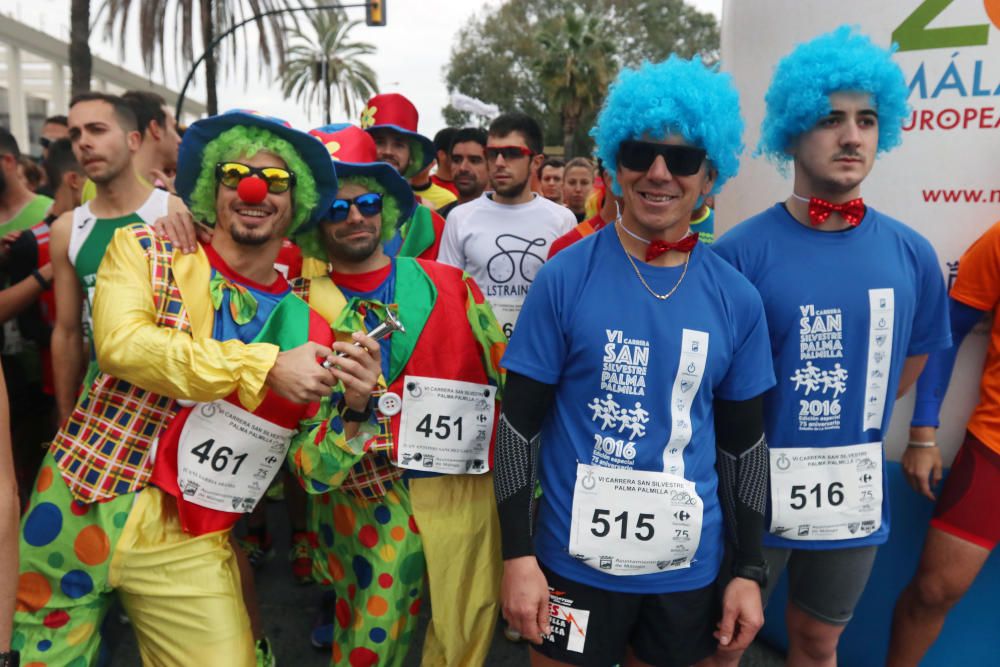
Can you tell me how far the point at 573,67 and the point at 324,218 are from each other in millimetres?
33890

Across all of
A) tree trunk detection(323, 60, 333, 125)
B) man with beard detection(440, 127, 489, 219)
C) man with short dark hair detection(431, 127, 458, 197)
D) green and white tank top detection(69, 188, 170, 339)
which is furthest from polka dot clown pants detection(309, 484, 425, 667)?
tree trunk detection(323, 60, 333, 125)

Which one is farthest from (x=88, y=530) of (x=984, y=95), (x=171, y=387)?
(x=984, y=95)

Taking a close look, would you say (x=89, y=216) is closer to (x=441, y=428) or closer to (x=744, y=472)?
(x=441, y=428)

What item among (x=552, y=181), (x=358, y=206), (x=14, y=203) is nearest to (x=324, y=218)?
(x=358, y=206)

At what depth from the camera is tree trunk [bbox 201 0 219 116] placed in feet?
53.2

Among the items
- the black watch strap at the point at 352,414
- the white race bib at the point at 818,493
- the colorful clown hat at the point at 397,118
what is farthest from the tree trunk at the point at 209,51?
the white race bib at the point at 818,493

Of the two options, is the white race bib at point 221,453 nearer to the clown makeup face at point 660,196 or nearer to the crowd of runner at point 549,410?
the crowd of runner at point 549,410

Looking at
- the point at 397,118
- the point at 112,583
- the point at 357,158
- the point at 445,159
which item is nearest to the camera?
the point at 112,583

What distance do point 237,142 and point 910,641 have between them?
2827mm

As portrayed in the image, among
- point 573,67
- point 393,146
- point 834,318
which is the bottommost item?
point 834,318

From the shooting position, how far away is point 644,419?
68.8 inches

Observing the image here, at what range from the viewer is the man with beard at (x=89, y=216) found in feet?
9.52

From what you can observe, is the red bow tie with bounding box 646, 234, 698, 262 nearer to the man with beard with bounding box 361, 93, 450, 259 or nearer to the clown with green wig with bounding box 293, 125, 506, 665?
the clown with green wig with bounding box 293, 125, 506, 665

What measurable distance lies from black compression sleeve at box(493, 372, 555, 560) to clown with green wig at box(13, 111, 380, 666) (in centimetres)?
39
